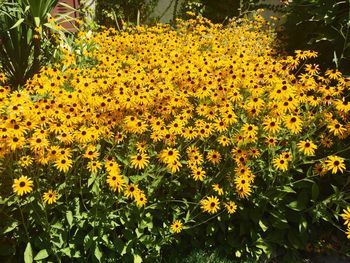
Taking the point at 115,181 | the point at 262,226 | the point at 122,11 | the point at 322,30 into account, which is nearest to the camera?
the point at 115,181

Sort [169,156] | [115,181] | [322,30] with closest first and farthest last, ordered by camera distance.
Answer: [115,181]
[169,156]
[322,30]

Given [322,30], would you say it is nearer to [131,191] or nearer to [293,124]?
[293,124]

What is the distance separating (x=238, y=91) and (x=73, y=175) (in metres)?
1.37

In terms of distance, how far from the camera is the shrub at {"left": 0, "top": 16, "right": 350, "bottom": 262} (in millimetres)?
2564

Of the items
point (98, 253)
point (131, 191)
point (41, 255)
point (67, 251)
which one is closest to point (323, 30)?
point (131, 191)

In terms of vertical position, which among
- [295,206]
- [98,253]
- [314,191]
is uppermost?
[314,191]

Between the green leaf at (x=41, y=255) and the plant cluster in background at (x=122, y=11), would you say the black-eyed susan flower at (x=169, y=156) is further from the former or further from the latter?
the plant cluster in background at (x=122, y=11)

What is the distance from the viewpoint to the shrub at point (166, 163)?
256cm

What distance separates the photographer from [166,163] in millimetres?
2682

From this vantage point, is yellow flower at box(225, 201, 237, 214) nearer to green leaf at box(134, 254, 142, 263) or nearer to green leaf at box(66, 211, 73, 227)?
green leaf at box(134, 254, 142, 263)

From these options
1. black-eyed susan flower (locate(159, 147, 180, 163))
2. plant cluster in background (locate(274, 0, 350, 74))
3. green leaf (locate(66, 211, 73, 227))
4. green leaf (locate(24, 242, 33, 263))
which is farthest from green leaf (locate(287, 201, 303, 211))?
green leaf (locate(24, 242, 33, 263))

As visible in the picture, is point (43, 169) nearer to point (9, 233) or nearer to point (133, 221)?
point (9, 233)

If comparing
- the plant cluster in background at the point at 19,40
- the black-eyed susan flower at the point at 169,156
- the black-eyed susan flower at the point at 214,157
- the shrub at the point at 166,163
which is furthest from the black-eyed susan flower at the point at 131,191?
the plant cluster in background at the point at 19,40

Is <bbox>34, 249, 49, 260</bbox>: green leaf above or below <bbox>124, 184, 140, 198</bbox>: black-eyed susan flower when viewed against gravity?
below
